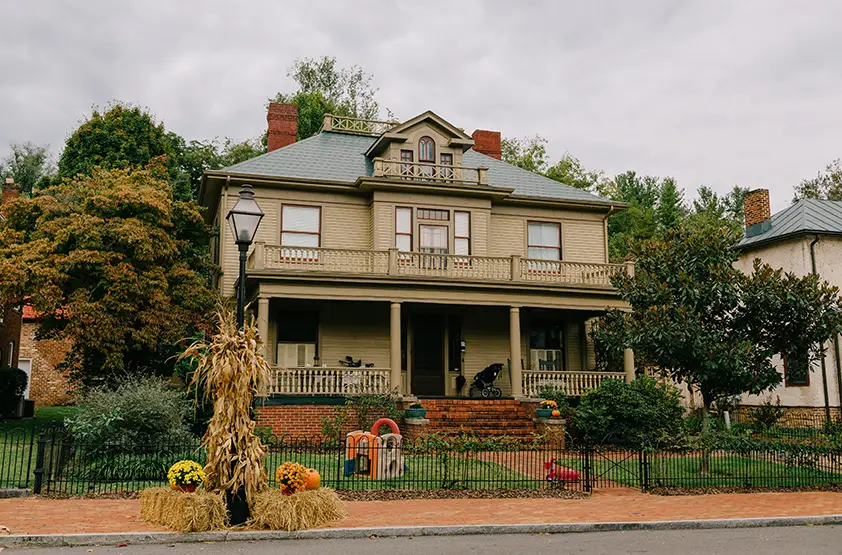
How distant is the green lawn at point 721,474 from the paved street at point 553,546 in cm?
374

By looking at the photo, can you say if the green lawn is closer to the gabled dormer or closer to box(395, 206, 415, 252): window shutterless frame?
box(395, 206, 415, 252): window shutterless frame

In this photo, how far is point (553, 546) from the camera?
30.7ft

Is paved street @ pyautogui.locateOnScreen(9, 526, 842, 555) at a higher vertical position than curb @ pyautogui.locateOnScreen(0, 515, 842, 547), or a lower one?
lower

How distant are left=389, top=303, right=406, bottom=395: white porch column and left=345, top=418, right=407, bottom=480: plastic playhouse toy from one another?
242 inches

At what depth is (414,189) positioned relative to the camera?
2388cm

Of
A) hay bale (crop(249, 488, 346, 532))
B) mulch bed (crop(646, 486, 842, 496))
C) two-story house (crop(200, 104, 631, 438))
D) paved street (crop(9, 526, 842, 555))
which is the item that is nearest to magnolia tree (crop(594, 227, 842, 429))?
mulch bed (crop(646, 486, 842, 496))

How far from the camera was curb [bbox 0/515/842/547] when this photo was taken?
9055mm

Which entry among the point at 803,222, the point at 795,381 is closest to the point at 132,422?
the point at 795,381

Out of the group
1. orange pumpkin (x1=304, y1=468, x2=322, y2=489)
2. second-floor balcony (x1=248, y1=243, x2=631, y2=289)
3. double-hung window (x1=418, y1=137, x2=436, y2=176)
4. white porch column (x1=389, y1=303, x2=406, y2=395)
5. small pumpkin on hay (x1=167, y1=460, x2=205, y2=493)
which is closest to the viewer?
small pumpkin on hay (x1=167, y1=460, x2=205, y2=493)

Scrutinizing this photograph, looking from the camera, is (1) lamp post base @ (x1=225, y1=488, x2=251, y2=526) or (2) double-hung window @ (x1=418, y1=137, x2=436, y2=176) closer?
(1) lamp post base @ (x1=225, y1=488, x2=251, y2=526)

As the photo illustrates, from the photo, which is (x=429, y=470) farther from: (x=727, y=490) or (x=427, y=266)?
(x=427, y=266)

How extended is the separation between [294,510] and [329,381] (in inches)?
439

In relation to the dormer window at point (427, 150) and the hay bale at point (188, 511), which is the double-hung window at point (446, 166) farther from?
the hay bale at point (188, 511)

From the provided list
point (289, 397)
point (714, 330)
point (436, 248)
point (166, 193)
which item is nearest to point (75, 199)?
point (166, 193)
